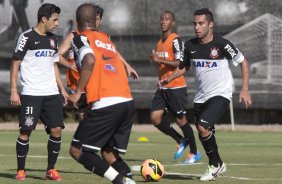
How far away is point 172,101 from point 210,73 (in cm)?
397

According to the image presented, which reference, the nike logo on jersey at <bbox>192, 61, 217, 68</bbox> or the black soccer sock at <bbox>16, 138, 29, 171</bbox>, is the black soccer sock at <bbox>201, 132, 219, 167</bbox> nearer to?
the nike logo on jersey at <bbox>192, 61, 217, 68</bbox>

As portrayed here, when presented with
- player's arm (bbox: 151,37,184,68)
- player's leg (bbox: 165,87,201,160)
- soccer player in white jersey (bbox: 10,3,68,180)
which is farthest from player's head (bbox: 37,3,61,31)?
player's leg (bbox: 165,87,201,160)

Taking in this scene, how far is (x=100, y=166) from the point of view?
9.27m

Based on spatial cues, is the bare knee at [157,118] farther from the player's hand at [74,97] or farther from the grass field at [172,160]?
the player's hand at [74,97]

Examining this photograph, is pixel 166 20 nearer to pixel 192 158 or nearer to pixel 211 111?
pixel 192 158

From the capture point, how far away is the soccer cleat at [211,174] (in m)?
11.8

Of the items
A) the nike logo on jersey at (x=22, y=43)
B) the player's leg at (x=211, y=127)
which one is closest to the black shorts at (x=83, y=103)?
the nike logo on jersey at (x=22, y=43)

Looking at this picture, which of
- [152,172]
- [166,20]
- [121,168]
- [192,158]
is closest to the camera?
[121,168]

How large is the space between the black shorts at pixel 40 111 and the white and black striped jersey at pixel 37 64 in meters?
0.08

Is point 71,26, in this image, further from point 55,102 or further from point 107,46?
point 107,46

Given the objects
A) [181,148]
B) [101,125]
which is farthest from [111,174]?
[181,148]

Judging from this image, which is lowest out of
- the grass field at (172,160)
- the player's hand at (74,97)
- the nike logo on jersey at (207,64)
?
the grass field at (172,160)

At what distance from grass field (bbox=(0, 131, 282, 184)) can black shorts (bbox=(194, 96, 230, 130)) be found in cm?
75

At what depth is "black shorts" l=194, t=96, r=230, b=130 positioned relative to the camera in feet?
39.7
